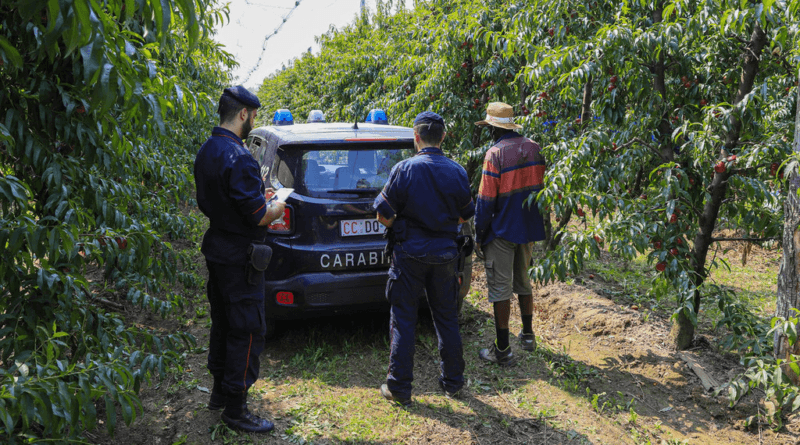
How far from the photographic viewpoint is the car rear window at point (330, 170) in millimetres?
4426

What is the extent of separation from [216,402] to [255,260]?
1038 millimetres

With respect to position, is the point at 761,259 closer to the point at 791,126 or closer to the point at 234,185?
the point at 791,126

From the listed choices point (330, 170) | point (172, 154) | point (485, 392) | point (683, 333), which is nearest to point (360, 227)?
point (330, 170)

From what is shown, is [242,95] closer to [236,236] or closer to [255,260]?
[236,236]

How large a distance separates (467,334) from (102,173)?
128 inches

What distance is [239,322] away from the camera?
10.9ft

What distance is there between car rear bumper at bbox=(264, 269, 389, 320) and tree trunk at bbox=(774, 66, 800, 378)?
255 cm

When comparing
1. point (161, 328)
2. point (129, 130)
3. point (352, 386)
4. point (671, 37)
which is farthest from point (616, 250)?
point (161, 328)

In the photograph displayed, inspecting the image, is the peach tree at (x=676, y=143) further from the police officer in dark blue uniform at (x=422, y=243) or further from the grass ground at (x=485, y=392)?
the police officer in dark blue uniform at (x=422, y=243)

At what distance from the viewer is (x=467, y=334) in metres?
5.24

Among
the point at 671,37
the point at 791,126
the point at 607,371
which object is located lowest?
the point at 607,371

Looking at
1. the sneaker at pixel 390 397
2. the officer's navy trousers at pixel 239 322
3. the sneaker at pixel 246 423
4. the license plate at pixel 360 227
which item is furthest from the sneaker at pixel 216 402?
the license plate at pixel 360 227

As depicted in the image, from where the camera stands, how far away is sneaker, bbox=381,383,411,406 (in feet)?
12.5

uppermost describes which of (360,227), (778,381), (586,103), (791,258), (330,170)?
(586,103)
